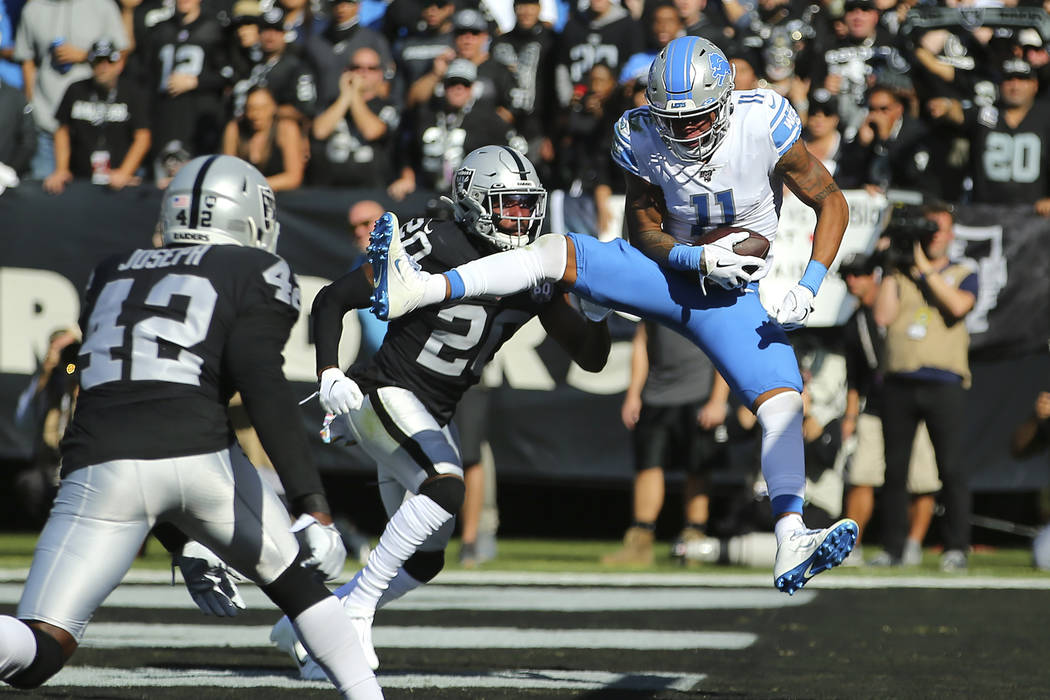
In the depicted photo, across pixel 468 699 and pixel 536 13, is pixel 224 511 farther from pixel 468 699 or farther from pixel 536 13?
pixel 536 13

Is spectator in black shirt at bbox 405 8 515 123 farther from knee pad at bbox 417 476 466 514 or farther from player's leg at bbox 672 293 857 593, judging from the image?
player's leg at bbox 672 293 857 593

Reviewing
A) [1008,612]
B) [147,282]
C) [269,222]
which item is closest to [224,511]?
[147,282]

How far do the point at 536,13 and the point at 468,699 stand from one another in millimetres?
6827

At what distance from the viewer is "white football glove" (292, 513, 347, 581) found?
3912 millimetres

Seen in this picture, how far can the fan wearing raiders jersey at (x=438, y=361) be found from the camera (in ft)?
18.0

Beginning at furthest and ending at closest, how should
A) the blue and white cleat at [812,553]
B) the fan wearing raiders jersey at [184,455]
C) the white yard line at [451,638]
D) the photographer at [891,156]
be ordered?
the photographer at [891,156] < the white yard line at [451,638] < the blue and white cleat at [812,553] < the fan wearing raiders jersey at [184,455]

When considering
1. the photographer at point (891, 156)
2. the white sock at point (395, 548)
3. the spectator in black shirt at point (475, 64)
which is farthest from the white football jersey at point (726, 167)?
the spectator in black shirt at point (475, 64)

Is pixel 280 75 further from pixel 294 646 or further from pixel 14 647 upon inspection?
pixel 14 647

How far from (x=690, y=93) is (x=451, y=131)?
506 cm

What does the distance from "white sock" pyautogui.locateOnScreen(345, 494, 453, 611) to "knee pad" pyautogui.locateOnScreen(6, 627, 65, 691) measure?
183 centimetres

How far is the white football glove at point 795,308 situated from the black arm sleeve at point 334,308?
1438mm

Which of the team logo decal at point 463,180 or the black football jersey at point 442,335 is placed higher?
the team logo decal at point 463,180

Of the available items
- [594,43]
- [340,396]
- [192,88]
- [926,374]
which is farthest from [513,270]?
[192,88]

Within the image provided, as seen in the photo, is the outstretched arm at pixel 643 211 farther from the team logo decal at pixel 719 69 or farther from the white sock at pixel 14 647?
the white sock at pixel 14 647
